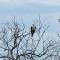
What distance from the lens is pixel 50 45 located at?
28766 mm

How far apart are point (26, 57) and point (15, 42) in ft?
4.86

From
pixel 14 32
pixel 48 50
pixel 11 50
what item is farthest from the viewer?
pixel 48 50

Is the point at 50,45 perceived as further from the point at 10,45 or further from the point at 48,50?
the point at 10,45

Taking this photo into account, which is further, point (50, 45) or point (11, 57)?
point (50, 45)

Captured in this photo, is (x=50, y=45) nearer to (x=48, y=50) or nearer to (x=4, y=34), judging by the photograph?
(x=48, y=50)

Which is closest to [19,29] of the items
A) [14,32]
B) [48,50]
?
[14,32]

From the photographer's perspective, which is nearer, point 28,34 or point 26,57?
point 26,57

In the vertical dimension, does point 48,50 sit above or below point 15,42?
below

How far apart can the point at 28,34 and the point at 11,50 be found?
8.86ft

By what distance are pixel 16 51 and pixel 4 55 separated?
1.02 meters

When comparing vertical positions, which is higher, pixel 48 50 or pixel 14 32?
pixel 14 32

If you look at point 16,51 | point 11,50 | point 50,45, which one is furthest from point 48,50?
point 11,50

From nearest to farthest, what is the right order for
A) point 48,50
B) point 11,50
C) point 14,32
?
1. point 11,50
2. point 14,32
3. point 48,50

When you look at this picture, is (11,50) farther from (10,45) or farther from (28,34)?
(28,34)
